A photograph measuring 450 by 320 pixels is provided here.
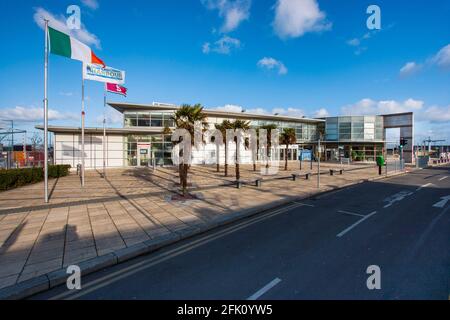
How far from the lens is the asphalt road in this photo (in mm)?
3752

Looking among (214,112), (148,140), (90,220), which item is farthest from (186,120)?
(214,112)

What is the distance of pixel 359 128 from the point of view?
141 ft

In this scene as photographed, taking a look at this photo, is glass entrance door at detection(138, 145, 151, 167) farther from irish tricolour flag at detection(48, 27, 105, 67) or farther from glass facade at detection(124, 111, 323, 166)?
irish tricolour flag at detection(48, 27, 105, 67)

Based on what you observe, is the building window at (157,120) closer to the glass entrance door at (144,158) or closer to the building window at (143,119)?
the building window at (143,119)

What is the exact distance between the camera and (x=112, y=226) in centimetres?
698

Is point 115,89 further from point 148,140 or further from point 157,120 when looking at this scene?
point 157,120

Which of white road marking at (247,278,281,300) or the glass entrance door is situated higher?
the glass entrance door

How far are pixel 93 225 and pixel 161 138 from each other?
2406 centimetres

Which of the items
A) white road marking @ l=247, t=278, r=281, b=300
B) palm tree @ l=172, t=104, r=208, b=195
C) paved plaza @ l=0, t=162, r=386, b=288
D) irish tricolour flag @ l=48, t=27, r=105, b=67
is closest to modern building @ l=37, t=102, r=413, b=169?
palm tree @ l=172, t=104, r=208, b=195

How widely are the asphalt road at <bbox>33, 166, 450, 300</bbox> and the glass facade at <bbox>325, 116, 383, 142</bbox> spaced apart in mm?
40037
